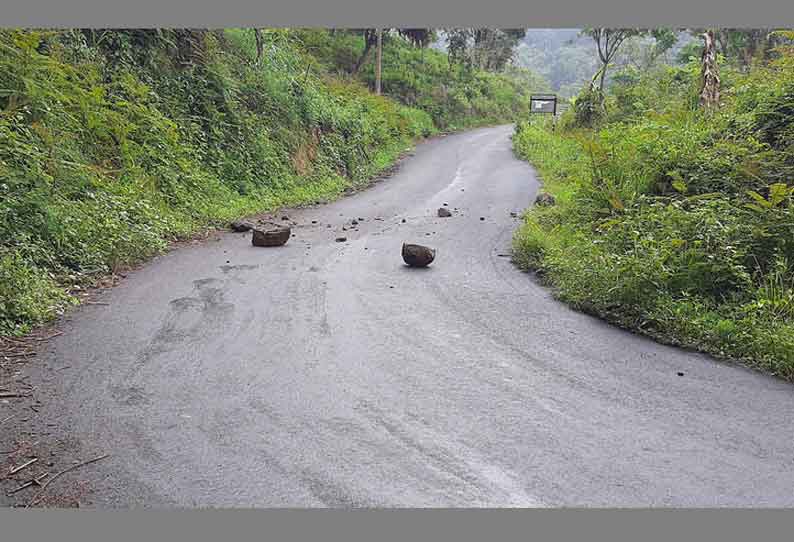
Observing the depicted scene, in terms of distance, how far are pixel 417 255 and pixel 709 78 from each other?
236 inches

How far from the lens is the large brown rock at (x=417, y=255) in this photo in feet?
28.9

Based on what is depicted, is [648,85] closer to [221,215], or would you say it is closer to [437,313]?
[221,215]

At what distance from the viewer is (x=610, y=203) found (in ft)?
28.5

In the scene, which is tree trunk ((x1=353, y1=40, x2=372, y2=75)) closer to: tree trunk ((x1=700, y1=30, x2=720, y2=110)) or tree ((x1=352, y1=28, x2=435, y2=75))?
tree ((x1=352, y1=28, x2=435, y2=75))

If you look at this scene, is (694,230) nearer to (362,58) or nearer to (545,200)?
(545,200)

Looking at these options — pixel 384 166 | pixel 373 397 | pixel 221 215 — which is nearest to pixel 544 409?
pixel 373 397

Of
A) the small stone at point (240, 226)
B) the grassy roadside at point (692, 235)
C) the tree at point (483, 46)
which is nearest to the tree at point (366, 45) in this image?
the tree at point (483, 46)

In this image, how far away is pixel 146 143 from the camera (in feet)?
37.6

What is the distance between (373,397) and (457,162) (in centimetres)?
1677

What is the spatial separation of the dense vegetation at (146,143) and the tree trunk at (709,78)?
8.35 meters

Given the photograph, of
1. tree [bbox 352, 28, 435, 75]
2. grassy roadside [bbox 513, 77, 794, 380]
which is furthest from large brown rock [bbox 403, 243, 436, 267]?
tree [bbox 352, 28, 435, 75]

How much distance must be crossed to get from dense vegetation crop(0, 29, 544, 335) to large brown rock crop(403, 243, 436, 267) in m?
3.56

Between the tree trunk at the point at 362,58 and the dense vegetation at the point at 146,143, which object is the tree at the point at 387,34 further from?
the dense vegetation at the point at 146,143

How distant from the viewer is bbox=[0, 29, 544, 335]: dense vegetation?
739 centimetres
